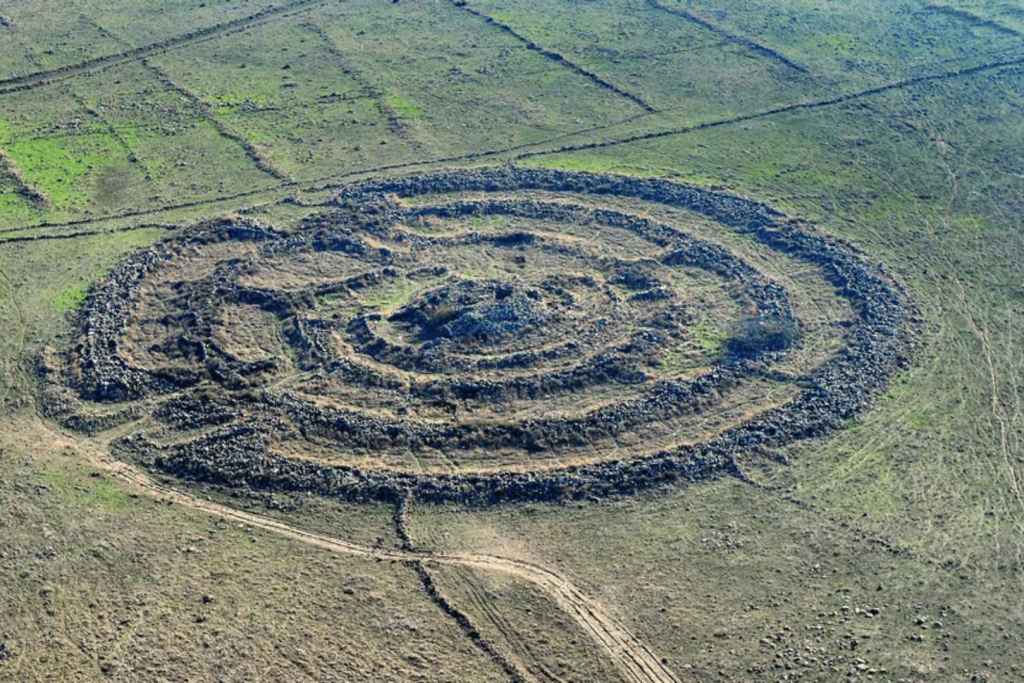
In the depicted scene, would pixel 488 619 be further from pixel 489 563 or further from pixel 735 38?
pixel 735 38

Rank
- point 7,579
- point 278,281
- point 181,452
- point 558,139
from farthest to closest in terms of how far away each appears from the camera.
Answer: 1. point 558,139
2. point 278,281
3. point 181,452
4. point 7,579

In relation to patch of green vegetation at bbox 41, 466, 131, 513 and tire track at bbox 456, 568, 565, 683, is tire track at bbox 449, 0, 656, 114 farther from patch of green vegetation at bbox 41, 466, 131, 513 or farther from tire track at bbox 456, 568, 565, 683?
patch of green vegetation at bbox 41, 466, 131, 513

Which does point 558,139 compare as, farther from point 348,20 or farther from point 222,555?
point 222,555

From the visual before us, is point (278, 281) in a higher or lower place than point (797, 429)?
lower

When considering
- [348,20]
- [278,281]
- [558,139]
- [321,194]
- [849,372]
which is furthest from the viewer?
[348,20]

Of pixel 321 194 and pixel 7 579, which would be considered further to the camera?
pixel 321 194

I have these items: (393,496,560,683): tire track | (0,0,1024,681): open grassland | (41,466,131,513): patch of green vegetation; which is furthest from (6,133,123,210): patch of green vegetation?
(393,496,560,683): tire track

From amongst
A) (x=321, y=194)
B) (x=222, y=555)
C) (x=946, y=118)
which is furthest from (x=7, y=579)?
(x=946, y=118)
